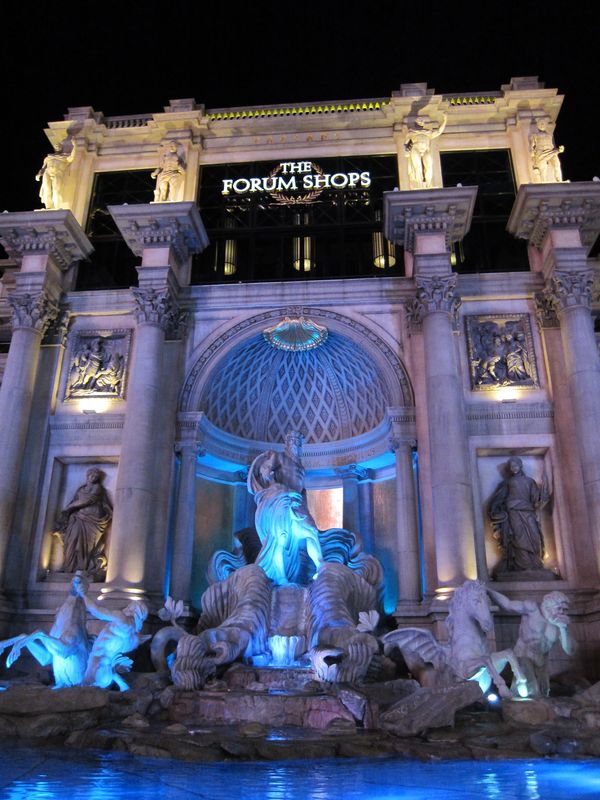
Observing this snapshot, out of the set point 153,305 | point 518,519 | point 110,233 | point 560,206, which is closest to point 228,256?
point 153,305

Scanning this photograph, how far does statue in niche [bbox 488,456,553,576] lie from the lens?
17188 mm

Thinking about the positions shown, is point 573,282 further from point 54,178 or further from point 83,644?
point 54,178

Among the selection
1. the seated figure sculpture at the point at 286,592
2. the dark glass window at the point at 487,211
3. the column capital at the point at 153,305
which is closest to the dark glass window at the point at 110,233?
the column capital at the point at 153,305

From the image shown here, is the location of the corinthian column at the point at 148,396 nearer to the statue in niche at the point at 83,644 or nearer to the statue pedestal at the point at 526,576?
the statue in niche at the point at 83,644

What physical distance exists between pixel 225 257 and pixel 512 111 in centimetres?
1087

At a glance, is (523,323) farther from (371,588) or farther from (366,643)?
(366,643)

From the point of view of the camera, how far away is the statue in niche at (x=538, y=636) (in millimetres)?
11836

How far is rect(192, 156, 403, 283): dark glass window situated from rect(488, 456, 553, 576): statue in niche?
7505mm

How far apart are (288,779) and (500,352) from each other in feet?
48.1

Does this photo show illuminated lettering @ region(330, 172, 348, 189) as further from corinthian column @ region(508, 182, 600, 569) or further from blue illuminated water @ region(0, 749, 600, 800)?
blue illuminated water @ region(0, 749, 600, 800)

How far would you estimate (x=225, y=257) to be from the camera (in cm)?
2194

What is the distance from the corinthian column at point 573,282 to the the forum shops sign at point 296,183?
18.5 ft

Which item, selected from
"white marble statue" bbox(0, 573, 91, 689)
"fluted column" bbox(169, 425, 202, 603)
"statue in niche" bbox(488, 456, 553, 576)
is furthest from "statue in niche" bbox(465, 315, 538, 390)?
"white marble statue" bbox(0, 573, 91, 689)

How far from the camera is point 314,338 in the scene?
20906 mm
